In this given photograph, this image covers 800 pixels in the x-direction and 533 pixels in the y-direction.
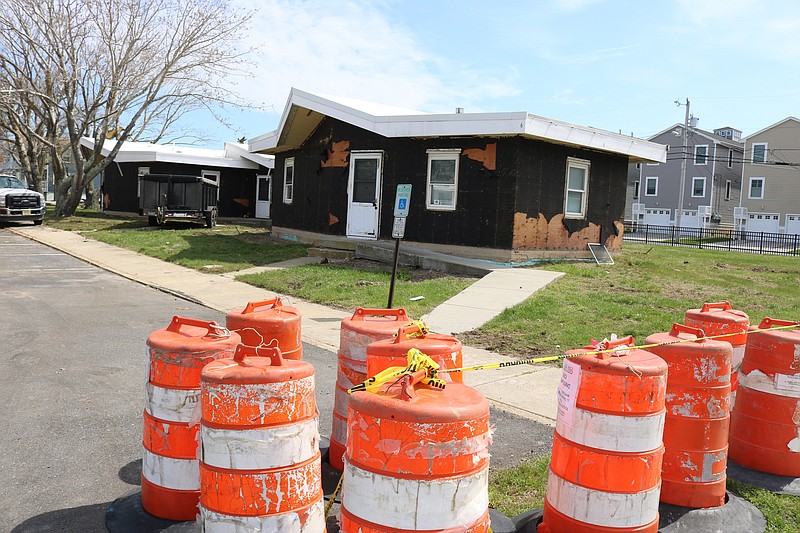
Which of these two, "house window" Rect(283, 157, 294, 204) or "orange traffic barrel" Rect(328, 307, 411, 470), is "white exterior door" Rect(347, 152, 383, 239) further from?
"orange traffic barrel" Rect(328, 307, 411, 470)

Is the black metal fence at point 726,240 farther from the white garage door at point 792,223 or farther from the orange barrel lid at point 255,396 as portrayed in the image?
the orange barrel lid at point 255,396

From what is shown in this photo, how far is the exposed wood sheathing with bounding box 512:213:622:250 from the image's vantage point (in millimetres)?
15711

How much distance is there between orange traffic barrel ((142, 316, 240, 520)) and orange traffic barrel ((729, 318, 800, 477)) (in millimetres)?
4023

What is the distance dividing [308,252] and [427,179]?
154 inches

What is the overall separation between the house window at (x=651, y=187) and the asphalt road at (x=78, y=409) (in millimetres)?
47697

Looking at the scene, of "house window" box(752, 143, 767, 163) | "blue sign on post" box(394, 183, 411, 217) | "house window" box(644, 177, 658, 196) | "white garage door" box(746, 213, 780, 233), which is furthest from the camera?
"house window" box(644, 177, 658, 196)

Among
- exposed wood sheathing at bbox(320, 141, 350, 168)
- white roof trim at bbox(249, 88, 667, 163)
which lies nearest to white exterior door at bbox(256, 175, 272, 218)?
white roof trim at bbox(249, 88, 667, 163)

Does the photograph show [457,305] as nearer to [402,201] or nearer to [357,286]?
[402,201]

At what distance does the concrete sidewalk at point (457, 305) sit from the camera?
Answer: 270 inches

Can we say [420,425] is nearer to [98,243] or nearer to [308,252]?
[308,252]

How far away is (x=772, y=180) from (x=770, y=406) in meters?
48.9

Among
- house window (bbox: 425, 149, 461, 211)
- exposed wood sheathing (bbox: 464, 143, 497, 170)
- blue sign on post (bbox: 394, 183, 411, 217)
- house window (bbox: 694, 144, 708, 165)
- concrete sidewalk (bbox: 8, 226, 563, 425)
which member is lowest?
concrete sidewalk (bbox: 8, 226, 563, 425)

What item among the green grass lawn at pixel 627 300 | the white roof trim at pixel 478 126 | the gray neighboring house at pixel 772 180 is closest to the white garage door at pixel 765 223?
the gray neighboring house at pixel 772 180

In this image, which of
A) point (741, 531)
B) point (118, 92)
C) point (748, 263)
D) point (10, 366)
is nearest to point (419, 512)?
point (741, 531)
